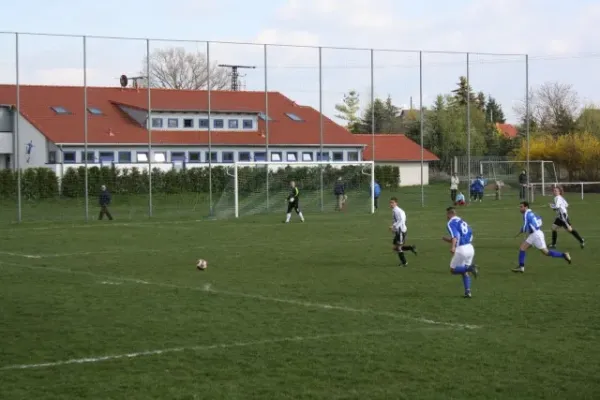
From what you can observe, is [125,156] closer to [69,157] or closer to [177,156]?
[69,157]

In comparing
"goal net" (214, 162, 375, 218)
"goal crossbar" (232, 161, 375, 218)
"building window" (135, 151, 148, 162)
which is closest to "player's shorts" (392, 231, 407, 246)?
"goal crossbar" (232, 161, 375, 218)

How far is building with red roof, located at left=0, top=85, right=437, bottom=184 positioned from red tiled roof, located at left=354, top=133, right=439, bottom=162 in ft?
16.2

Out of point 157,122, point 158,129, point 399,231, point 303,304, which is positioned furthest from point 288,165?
point 303,304

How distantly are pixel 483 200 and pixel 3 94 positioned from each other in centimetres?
→ 2993

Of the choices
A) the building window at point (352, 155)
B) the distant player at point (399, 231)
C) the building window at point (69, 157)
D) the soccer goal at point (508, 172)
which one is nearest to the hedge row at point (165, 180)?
the building window at point (69, 157)

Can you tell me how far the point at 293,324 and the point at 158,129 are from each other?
48.9m

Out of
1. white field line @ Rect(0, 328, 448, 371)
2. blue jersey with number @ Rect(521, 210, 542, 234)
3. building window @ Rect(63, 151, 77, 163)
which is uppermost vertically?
building window @ Rect(63, 151, 77, 163)

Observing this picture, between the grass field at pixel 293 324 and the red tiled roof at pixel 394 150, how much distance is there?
47.0 metres

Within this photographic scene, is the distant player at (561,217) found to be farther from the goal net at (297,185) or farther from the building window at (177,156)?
the building window at (177,156)

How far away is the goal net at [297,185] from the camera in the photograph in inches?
1831

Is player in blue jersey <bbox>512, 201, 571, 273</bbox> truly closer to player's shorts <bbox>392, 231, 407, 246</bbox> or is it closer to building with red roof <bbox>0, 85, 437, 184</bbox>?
player's shorts <bbox>392, 231, 407, 246</bbox>

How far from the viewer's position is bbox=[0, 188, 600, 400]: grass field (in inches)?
Answer: 428

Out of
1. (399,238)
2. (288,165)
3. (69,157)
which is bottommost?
(399,238)

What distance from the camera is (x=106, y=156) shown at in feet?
190
